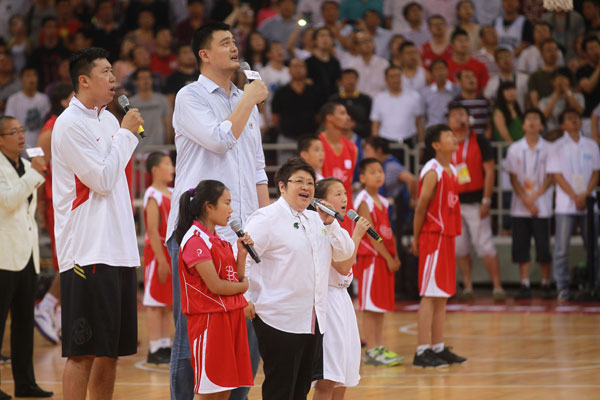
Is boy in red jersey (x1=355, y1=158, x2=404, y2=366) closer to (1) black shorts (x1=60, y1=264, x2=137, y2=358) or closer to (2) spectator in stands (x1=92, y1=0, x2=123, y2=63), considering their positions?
(1) black shorts (x1=60, y1=264, x2=137, y2=358)

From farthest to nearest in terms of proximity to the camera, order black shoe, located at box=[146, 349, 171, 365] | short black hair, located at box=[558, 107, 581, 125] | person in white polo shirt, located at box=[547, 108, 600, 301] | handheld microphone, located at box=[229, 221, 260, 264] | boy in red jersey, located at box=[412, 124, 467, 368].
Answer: short black hair, located at box=[558, 107, 581, 125] < person in white polo shirt, located at box=[547, 108, 600, 301] < black shoe, located at box=[146, 349, 171, 365] < boy in red jersey, located at box=[412, 124, 467, 368] < handheld microphone, located at box=[229, 221, 260, 264]

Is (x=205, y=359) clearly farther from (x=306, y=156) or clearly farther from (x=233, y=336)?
(x=306, y=156)

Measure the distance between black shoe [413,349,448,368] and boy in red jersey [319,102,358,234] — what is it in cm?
171

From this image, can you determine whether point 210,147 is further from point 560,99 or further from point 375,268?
point 560,99

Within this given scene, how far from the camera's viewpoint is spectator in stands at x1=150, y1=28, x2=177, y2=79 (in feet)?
50.0

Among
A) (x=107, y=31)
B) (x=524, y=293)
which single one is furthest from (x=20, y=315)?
(x=107, y=31)

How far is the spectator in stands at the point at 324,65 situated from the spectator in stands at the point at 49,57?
14.0 feet

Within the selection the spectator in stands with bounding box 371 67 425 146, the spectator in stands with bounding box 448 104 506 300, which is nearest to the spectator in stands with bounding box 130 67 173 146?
the spectator in stands with bounding box 371 67 425 146

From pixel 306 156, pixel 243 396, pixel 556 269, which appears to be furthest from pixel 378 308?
pixel 556 269

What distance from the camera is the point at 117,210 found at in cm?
536

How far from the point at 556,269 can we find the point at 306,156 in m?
4.89

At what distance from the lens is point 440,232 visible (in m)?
8.45

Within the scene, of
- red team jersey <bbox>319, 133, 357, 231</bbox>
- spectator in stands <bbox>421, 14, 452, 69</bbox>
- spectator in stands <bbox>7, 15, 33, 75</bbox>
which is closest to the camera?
red team jersey <bbox>319, 133, 357, 231</bbox>

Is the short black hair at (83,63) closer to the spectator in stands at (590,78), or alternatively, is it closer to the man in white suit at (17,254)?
the man in white suit at (17,254)
